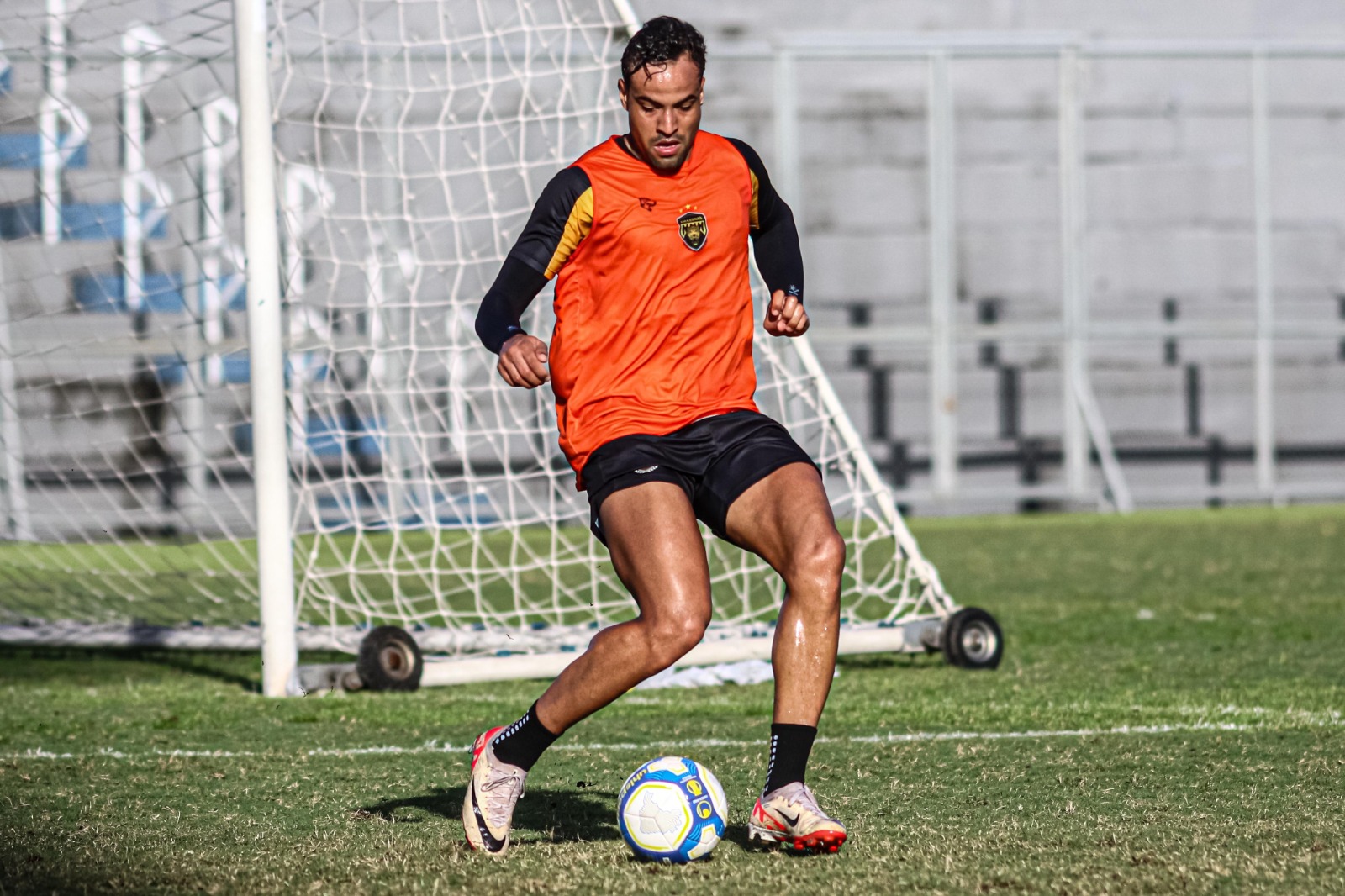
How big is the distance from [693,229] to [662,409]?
0.37 m

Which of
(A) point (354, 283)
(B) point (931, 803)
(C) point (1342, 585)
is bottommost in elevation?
(C) point (1342, 585)

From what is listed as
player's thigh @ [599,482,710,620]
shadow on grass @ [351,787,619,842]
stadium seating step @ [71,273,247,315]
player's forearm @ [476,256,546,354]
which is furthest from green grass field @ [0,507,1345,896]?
stadium seating step @ [71,273,247,315]

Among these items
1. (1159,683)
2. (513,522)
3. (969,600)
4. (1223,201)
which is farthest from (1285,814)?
(1223,201)

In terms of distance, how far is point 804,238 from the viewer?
13617 mm

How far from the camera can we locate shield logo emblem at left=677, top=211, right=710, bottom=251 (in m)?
3.26

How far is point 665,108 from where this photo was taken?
3.18m

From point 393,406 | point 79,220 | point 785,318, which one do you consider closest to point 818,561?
point 785,318

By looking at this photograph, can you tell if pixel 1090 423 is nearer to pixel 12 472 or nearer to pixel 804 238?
pixel 804 238

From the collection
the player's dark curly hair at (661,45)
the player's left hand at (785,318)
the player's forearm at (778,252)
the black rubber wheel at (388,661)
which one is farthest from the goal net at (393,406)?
the player's dark curly hair at (661,45)

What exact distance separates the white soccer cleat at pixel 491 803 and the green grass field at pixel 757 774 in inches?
1.9

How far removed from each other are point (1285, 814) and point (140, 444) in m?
10.9

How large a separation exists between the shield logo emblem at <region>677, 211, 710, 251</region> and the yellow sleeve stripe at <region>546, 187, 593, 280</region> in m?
0.18

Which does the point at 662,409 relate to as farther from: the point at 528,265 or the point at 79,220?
the point at 79,220

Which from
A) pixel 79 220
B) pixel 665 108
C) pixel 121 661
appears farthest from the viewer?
pixel 79 220
